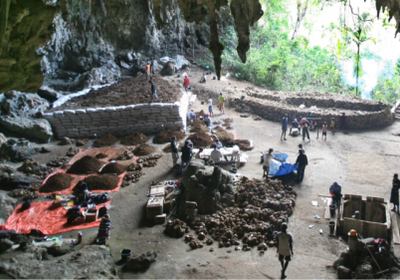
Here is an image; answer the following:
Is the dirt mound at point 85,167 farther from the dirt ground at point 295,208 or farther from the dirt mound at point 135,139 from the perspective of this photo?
the dirt mound at point 135,139

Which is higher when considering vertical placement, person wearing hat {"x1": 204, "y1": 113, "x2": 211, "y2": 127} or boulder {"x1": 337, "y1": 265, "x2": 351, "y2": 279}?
person wearing hat {"x1": 204, "y1": 113, "x2": 211, "y2": 127}

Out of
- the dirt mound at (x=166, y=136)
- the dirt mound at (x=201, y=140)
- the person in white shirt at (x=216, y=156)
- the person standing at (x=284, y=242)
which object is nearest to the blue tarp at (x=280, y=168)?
the person in white shirt at (x=216, y=156)

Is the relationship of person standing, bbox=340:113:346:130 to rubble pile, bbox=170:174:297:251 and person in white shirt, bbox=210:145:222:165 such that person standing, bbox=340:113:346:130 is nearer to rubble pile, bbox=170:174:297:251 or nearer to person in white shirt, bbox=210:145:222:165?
rubble pile, bbox=170:174:297:251

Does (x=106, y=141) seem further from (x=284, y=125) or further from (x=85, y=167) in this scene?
(x=284, y=125)

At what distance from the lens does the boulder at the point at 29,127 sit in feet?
48.3

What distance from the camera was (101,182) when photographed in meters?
11.0

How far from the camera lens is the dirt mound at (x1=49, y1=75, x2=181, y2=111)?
16.3 metres

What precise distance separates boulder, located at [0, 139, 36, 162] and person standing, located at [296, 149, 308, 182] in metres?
10.9

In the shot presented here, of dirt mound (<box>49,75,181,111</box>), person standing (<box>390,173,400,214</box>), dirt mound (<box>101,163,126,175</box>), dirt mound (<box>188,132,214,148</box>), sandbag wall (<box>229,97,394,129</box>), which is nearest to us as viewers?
person standing (<box>390,173,400,214</box>)

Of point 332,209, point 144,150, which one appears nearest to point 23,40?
point 144,150

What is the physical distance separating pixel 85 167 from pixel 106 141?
2922 millimetres

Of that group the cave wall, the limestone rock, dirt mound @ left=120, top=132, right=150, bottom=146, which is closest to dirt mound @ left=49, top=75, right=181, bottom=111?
dirt mound @ left=120, top=132, right=150, bottom=146

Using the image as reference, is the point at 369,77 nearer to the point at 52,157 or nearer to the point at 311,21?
the point at 311,21

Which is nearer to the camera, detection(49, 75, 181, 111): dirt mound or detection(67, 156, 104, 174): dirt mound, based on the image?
detection(67, 156, 104, 174): dirt mound
